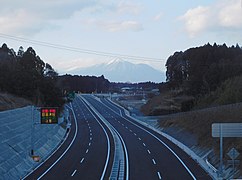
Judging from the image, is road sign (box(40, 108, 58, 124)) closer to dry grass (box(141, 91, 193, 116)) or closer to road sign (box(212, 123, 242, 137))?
road sign (box(212, 123, 242, 137))

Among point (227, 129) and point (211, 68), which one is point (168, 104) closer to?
point (211, 68)

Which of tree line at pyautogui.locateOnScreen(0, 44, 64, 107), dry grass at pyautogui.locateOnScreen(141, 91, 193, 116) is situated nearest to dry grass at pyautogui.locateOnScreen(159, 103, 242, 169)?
tree line at pyautogui.locateOnScreen(0, 44, 64, 107)

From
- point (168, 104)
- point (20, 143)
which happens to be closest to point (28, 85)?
point (168, 104)

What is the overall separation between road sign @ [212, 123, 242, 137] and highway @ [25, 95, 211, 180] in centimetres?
284

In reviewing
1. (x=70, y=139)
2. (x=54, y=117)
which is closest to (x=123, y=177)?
(x=54, y=117)

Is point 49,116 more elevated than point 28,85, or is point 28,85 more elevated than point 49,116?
point 28,85

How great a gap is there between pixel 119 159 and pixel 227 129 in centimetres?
1131

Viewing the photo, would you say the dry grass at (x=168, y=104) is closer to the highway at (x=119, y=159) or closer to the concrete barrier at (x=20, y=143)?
the highway at (x=119, y=159)

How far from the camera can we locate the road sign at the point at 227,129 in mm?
27875

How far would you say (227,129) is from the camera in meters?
28.0

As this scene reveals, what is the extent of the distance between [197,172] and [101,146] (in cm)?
1893

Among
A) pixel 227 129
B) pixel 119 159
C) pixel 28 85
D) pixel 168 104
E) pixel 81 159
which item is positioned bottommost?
Answer: pixel 81 159

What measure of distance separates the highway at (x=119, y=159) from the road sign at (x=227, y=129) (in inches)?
112

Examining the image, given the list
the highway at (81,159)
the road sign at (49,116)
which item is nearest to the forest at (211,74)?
the highway at (81,159)
